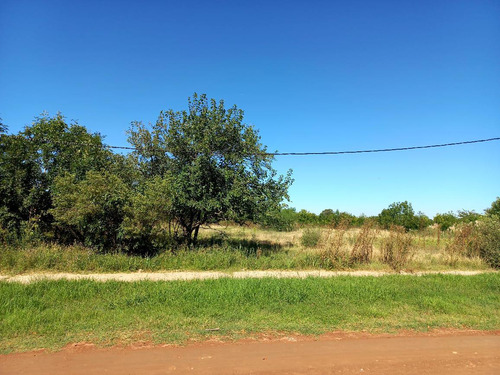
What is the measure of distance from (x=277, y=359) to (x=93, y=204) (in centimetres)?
925

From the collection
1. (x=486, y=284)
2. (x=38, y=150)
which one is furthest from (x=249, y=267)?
(x=38, y=150)

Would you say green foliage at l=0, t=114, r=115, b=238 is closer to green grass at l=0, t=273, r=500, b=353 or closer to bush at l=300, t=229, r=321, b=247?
green grass at l=0, t=273, r=500, b=353

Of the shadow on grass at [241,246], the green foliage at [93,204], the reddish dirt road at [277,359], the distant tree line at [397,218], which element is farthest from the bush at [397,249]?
the distant tree line at [397,218]

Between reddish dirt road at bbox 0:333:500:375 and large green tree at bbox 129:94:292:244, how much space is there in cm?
800

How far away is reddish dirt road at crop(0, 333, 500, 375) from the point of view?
4.07m

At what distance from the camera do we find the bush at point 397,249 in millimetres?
12328

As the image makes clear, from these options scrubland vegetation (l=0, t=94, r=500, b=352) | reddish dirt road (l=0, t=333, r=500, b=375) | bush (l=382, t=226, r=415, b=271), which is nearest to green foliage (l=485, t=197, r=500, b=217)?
scrubland vegetation (l=0, t=94, r=500, b=352)

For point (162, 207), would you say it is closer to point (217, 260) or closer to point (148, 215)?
point (148, 215)

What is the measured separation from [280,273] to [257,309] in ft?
14.4

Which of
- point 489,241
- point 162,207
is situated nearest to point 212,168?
point 162,207

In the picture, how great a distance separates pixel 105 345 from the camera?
4742mm

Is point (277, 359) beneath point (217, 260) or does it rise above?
beneath

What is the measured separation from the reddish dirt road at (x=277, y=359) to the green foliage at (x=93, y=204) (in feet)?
24.2

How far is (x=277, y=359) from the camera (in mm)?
4426
